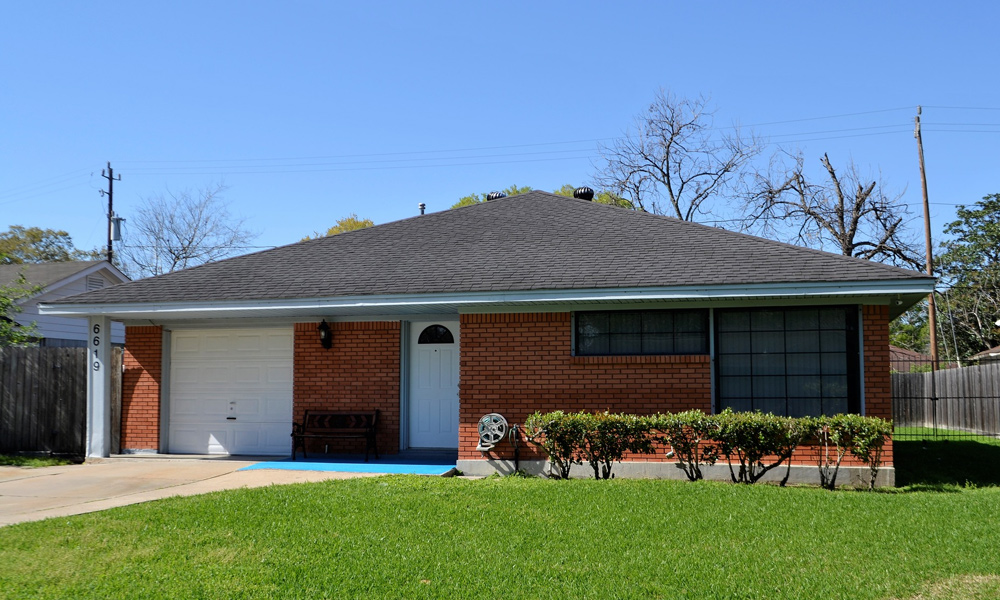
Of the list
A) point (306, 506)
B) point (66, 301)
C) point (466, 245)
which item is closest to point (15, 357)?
point (66, 301)

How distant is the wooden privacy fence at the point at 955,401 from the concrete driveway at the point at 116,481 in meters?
14.1

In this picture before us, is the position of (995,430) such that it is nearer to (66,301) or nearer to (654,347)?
(654,347)

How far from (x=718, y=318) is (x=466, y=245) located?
14.4 ft

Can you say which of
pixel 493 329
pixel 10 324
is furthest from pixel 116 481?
pixel 10 324

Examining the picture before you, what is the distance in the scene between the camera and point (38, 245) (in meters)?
52.2

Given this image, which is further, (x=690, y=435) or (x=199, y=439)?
(x=199, y=439)

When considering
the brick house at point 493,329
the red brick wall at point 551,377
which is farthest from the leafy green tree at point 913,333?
the red brick wall at point 551,377

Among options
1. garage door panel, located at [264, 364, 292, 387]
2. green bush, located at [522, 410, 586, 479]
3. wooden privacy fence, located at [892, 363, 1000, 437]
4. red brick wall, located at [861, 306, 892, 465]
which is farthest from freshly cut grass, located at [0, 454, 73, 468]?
wooden privacy fence, located at [892, 363, 1000, 437]

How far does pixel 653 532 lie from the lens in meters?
7.11

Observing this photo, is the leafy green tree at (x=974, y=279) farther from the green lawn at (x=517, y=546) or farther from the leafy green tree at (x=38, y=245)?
the leafy green tree at (x=38, y=245)

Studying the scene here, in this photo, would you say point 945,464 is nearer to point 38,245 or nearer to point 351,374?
point 351,374

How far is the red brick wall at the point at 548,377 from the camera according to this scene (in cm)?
1118

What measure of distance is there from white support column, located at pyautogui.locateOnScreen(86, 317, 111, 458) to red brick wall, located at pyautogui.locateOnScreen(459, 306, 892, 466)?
6020 millimetres

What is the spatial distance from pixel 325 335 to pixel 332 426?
1.46m
